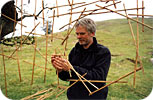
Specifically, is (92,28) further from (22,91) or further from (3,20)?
(22,91)

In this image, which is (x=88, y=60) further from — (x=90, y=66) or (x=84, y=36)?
(x=84, y=36)

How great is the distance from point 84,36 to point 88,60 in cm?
22

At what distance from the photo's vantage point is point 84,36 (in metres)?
1.30

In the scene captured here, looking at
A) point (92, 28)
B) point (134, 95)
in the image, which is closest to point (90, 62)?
point (92, 28)

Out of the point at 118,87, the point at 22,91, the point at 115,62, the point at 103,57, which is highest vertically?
the point at 103,57

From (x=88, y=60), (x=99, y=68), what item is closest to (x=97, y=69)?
(x=99, y=68)

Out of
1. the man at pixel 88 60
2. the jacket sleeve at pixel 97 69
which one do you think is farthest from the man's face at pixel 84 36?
the jacket sleeve at pixel 97 69

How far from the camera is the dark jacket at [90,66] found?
1183 millimetres

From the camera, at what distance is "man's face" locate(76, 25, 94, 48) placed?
1.29 m

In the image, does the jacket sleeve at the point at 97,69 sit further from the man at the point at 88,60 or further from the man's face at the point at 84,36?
the man's face at the point at 84,36

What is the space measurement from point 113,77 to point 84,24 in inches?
164

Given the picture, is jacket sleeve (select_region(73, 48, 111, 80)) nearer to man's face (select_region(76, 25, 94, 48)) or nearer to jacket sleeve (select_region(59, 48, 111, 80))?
jacket sleeve (select_region(59, 48, 111, 80))

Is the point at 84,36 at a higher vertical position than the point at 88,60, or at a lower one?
higher

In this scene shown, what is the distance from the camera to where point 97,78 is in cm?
118
